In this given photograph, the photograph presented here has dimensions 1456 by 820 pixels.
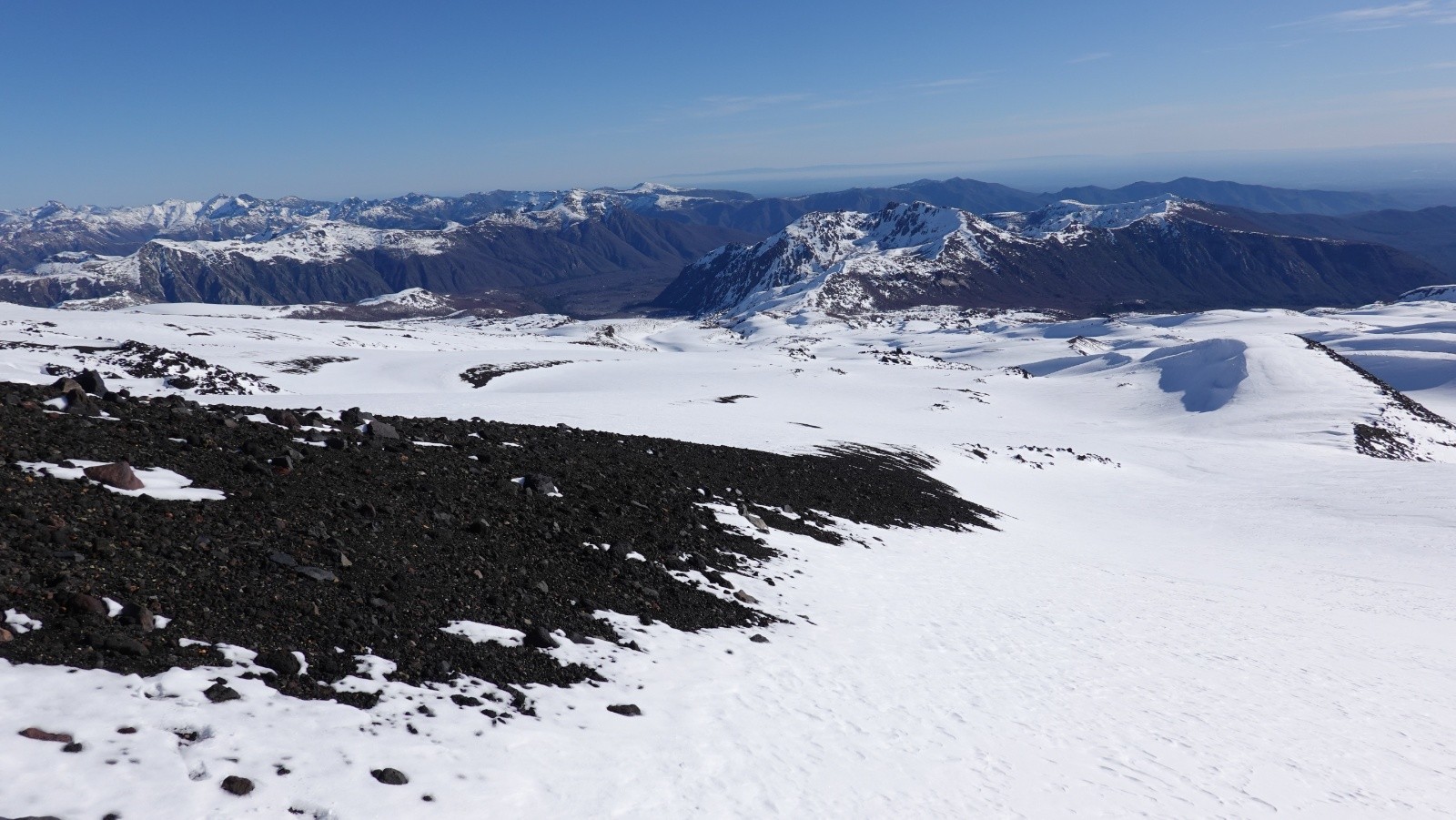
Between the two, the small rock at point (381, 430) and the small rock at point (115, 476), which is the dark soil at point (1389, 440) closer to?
the small rock at point (381, 430)

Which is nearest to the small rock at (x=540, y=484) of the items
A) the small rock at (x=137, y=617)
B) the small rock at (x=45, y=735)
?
the small rock at (x=137, y=617)

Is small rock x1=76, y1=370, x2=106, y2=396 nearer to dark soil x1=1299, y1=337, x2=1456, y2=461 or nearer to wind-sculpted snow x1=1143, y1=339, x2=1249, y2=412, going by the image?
dark soil x1=1299, y1=337, x2=1456, y2=461

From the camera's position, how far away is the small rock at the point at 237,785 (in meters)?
6.25

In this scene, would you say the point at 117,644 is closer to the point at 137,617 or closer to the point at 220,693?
the point at 137,617

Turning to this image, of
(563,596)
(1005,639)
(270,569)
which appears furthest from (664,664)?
(1005,639)

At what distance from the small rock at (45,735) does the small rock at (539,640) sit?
476 cm

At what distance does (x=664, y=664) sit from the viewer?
10.8m

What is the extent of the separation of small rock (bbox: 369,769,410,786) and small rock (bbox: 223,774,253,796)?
0.99 m

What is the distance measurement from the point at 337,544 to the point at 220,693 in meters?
3.93

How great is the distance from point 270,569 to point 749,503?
12.1m

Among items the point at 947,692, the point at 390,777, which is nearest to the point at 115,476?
the point at 390,777

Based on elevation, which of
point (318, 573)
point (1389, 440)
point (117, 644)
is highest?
point (117, 644)

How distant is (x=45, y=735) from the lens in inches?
245

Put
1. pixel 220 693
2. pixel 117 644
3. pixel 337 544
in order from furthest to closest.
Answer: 1. pixel 337 544
2. pixel 117 644
3. pixel 220 693
